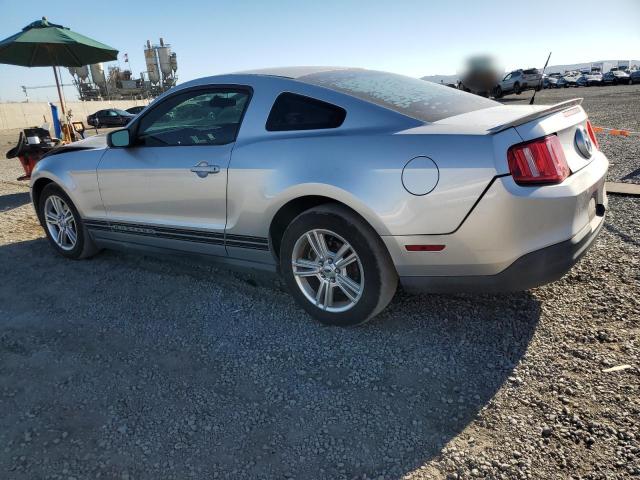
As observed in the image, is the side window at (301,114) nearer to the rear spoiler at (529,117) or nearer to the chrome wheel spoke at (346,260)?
the chrome wheel spoke at (346,260)

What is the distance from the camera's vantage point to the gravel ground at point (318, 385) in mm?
1945

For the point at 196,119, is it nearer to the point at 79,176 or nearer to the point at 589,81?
the point at 79,176

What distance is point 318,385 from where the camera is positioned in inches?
95.7

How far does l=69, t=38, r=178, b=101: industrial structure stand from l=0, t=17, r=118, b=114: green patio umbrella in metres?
49.2

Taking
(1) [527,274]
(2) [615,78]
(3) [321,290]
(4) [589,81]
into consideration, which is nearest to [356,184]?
(3) [321,290]

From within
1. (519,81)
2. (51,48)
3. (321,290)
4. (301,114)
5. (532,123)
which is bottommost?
(321,290)

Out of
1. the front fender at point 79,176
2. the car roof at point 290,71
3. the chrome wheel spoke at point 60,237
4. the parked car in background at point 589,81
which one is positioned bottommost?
the parked car in background at point 589,81

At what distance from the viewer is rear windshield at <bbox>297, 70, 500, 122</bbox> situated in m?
2.76

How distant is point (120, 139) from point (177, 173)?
2.20 feet

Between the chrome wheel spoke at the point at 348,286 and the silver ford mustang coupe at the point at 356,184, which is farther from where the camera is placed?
the chrome wheel spoke at the point at 348,286

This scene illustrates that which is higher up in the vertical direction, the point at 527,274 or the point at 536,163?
the point at 536,163

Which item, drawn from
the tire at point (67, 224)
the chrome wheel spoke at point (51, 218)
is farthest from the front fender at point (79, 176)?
the chrome wheel spoke at point (51, 218)

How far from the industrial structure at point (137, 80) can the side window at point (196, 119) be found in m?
56.6

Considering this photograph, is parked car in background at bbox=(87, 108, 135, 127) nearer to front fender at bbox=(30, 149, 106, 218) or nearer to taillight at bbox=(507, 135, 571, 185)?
front fender at bbox=(30, 149, 106, 218)
